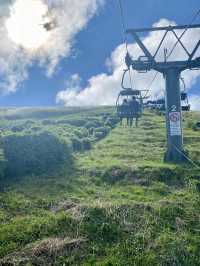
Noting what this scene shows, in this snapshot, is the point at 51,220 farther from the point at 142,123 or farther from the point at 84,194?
the point at 142,123

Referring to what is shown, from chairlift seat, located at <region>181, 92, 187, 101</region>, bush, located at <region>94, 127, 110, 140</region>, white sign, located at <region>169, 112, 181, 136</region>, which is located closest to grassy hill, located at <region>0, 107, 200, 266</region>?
white sign, located at <region>169, 112, 181, 136</region>

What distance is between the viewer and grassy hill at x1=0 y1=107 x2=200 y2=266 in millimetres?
18375

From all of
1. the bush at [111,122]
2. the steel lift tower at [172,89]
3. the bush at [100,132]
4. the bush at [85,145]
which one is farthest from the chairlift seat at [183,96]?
the bush at [111,122]

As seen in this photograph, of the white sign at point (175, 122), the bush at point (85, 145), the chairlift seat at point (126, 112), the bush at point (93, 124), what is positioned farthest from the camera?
the bush at point (93, 124)

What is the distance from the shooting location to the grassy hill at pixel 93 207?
1838cm

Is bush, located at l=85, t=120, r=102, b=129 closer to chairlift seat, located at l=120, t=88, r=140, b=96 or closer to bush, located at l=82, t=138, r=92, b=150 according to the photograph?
bush, located at l=82, t=138, r=92, b=150

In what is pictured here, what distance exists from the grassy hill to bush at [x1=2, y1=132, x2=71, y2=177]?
63mm

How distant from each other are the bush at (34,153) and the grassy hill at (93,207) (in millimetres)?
63

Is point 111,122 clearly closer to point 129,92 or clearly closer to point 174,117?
point 129,92

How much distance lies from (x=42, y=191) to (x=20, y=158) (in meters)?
5.23

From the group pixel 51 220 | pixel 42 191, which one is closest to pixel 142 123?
pixel 42 191

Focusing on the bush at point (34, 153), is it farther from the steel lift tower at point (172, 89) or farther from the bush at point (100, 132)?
the bush at point (100, 132)

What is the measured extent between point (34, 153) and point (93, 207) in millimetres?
10646

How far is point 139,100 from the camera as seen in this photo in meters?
34.5
